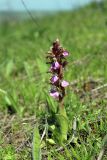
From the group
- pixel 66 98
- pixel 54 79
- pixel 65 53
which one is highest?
pixel 65 53

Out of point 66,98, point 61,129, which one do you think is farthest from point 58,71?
point 66,98

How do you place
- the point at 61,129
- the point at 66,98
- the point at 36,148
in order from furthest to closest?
the point at 66,98 < the point at 61,129 < the point at 36,148

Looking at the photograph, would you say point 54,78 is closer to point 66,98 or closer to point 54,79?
point 54,79

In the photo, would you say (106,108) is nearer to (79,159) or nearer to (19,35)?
(79,159)

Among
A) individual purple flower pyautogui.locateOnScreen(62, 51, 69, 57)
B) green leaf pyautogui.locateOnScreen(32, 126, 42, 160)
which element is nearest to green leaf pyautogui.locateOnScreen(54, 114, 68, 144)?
green leaf pyautogui.locateOnScreen(32, 126, 42, 160)

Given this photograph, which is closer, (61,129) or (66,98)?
(61,129)

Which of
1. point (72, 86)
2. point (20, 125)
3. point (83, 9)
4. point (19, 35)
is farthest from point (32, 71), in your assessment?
point (83, 9)

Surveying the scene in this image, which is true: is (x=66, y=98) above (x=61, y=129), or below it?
above

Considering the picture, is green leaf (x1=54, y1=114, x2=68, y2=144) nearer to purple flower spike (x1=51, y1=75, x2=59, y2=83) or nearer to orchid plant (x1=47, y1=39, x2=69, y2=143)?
orchid plant (x1=47, y1=39, x2=69, y2=143)

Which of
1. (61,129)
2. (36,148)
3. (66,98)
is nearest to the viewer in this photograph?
(36,148)
